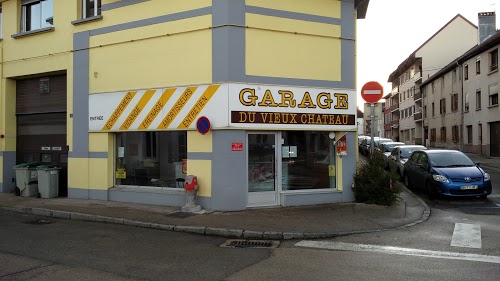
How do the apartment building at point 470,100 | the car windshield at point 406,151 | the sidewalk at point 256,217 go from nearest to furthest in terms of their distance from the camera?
the sidewalk at point 256,217
the car windshield at point 406,151
the apartment building at point 470,100

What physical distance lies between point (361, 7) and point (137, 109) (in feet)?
24.6

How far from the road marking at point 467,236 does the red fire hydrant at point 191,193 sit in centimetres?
562

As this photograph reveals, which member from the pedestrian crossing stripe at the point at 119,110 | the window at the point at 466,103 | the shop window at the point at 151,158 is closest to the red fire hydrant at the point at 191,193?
the shop window at the point at 151,158

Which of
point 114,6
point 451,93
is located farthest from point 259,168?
point 451,93

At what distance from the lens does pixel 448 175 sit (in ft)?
39.0

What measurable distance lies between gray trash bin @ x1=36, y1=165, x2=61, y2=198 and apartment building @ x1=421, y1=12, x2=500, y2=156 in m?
28.6

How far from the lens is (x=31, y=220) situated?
971cm

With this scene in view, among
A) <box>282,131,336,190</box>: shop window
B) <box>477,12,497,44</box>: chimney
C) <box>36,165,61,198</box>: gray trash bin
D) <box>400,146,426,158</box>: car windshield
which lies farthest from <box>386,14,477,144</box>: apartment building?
<box>36,165,61,198</box>: gray trash bin

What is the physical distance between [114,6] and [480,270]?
1084 centimetres

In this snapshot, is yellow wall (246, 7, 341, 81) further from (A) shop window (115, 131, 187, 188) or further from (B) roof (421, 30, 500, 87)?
(B) roof (421, 30, 500, 87)

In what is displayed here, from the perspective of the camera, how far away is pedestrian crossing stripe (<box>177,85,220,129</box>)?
1007 cm

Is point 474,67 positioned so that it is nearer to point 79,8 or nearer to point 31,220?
point 79,8

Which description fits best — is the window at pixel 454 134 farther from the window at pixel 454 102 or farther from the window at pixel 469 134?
the window at pixel 469 134

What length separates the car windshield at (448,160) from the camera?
12.7 metres
